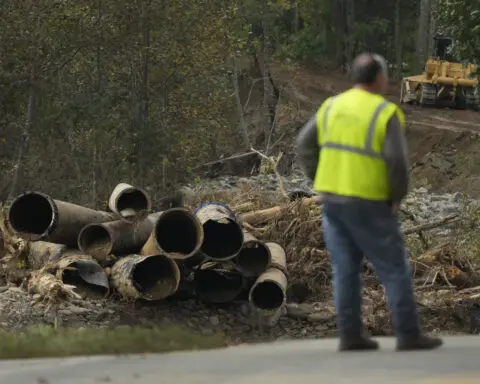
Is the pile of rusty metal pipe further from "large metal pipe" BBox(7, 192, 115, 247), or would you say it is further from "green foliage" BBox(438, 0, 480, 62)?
"green foliage" BBox(438, 0, 480, 62)

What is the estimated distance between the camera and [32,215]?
11.7 metres

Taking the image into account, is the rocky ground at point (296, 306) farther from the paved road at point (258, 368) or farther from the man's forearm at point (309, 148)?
the paved road at point (258, 368)

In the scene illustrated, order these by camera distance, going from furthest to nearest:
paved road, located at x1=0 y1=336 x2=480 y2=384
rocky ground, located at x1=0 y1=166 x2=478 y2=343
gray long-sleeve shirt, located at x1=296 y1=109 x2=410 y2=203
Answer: rocky ground, located at x1=0 y1=166 x2=478 y2=343
gray long-sleeve shirt, located at x1=296 y1=109 x2=410 y2=203
paved road, located at x1=0 y1=336 x2=480 y2=384

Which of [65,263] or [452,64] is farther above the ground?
[452,64]

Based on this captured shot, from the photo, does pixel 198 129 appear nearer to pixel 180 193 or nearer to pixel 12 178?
pixel 180 193

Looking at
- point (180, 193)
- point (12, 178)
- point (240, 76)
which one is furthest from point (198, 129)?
point (240, 76)

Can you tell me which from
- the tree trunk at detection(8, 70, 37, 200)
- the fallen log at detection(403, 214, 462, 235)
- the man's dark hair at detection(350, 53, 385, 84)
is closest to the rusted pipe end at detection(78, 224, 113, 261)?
the fallen log at detection(403, 214, 462, 235)

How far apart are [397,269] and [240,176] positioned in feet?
62.5

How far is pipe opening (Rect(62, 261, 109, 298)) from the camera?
1084cm

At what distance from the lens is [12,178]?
17094 millimetres

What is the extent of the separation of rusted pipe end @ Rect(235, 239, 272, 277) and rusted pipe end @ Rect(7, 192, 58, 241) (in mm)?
2172

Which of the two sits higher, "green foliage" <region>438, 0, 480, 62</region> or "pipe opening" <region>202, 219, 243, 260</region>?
"green foliage" <region>438, 0, 480, 62</region>

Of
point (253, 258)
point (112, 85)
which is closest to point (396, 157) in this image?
point (253, 258)

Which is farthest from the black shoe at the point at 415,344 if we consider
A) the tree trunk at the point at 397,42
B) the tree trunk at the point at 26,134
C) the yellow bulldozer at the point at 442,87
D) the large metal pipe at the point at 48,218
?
the tree trunk at the point at 397,42
